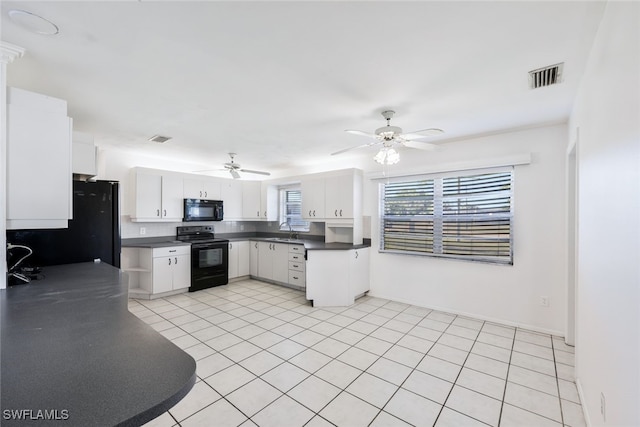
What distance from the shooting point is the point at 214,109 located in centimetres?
271

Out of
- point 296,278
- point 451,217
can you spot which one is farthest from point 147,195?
point 451,217

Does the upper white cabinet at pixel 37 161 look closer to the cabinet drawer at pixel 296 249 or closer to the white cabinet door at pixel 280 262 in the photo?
the cabinet drawer at pixel 296 249

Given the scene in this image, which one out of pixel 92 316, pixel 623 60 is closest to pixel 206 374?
pixel 92 316

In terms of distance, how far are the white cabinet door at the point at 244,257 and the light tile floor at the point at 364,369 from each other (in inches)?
66.4

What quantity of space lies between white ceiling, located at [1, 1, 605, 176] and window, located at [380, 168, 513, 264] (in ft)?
2.81

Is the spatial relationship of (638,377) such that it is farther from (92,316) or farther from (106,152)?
(106,152)

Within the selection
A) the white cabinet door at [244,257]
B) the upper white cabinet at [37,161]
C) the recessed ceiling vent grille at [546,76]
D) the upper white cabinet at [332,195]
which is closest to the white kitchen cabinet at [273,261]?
the white cabinet door at [244,257]

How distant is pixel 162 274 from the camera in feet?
14.3

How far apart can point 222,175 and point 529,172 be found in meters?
5.34

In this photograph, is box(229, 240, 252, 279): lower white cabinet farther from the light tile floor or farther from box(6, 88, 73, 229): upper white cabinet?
box(6, 88, 73, 229): upper white cabinet

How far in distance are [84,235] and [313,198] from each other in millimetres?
3190

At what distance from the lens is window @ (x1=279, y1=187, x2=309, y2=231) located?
19.0 feet

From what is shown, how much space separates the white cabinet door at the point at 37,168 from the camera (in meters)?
1.69

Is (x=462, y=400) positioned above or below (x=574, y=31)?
below
